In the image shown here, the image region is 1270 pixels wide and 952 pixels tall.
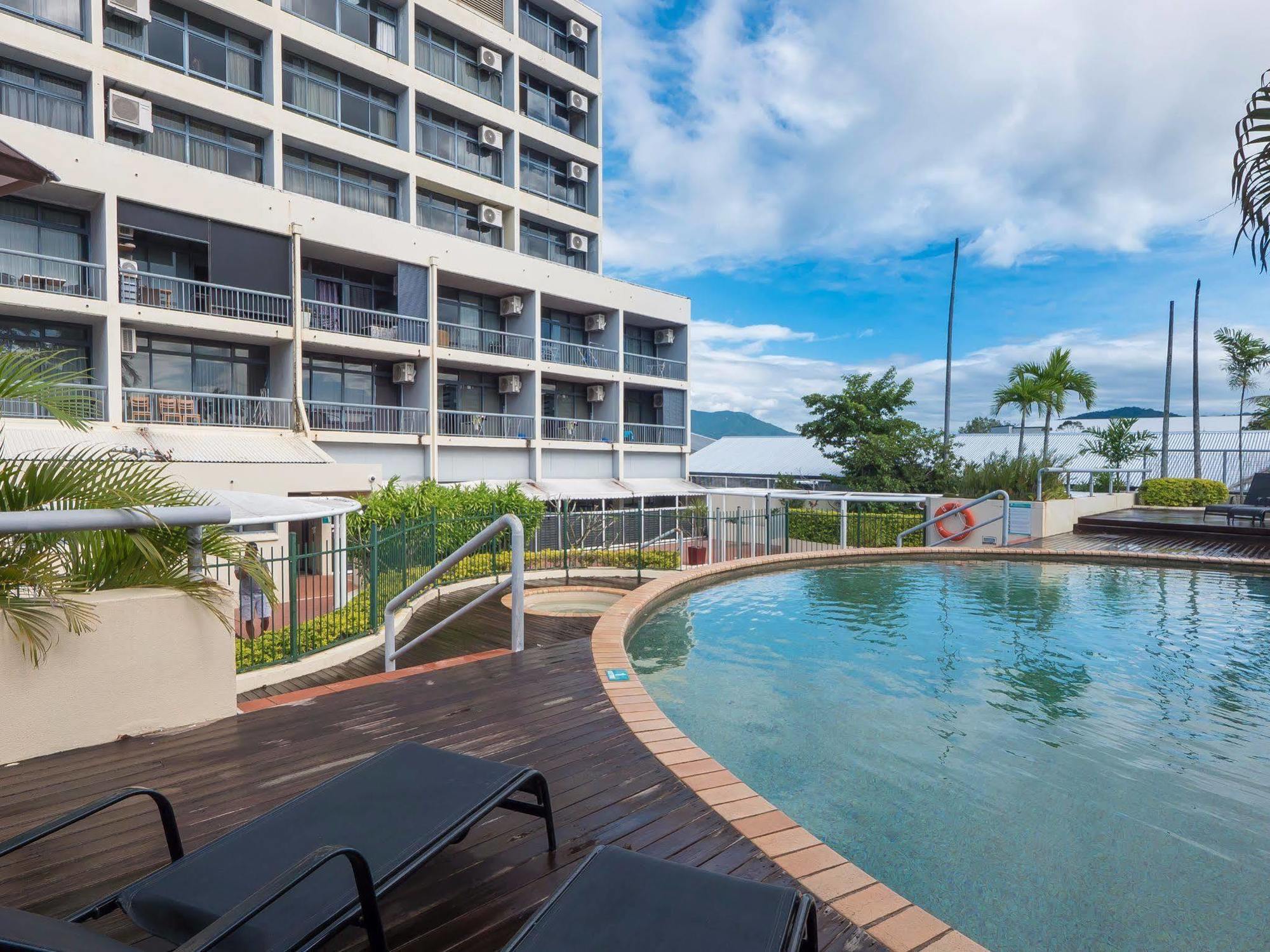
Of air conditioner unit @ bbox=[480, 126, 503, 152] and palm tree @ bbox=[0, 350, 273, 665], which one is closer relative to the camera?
palm tree @ bbox=[0, 350, 273, 665]

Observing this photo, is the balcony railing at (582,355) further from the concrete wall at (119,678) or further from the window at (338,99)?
the concrete wall at (119,678)

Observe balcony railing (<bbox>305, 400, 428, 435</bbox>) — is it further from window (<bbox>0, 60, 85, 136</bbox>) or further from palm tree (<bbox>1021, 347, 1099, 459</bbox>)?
palm tree (<bbox>1021, 347, 1099, 459</bbox>)

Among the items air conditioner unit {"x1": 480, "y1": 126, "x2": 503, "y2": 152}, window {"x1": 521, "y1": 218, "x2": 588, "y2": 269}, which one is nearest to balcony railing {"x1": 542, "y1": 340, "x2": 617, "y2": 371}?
window {"x1": 521, "y1": 218, "x2": 588, "y2": 269}

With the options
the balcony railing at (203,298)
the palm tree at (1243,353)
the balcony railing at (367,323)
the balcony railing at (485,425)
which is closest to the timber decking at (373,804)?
the balcony railing at (203,298)

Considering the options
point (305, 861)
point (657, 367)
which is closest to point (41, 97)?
point (657, 367)

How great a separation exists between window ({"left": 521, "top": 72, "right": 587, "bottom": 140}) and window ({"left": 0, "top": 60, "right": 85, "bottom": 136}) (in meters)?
15.9

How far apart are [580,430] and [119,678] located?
26.4m

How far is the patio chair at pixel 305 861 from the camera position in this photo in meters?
1.67

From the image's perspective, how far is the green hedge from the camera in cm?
2409

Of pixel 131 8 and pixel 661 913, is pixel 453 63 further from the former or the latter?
pixel 661 913

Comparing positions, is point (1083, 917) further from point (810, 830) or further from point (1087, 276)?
point (1087, 276)

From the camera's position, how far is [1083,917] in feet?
11.0

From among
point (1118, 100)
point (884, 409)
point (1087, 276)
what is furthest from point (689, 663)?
point (1087, 276)

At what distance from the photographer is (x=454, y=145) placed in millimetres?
26703
